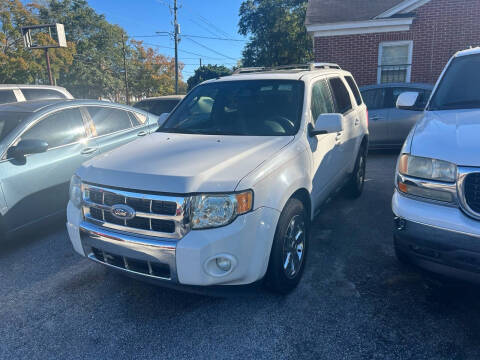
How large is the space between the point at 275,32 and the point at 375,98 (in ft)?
90.2

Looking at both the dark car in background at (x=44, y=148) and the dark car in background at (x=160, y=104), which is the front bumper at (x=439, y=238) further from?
the dark car in background at (x=160, y=104)

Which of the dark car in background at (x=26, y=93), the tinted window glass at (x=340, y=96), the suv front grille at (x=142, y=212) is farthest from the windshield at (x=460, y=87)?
the dark car in background at (x=26, y=93)

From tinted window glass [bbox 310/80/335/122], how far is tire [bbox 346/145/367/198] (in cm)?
130

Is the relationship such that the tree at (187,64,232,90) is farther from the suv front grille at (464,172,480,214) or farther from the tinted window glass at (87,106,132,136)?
the suv front grille at (464,172,480,214)

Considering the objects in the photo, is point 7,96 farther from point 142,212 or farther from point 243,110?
point 142,212

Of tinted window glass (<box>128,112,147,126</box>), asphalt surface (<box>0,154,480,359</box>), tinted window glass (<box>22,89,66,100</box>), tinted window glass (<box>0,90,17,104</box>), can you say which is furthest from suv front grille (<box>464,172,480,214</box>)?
tinted window glass (<box>0,90,17,104</box>)

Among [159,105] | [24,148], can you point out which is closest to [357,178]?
[24,148]

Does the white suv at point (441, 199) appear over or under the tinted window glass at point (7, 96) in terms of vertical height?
under

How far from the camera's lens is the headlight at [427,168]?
2.38 meters

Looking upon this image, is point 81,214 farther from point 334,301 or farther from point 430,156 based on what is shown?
point 430,156

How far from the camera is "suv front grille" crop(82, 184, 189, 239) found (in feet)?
7.82

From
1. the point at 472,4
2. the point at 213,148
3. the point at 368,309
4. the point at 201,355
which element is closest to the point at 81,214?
the point at 213,148

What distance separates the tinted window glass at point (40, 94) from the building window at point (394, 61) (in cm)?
997

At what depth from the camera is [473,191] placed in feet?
7.55
